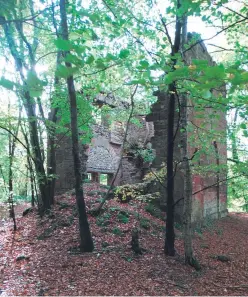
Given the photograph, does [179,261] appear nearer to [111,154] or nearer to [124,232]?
[124,232]

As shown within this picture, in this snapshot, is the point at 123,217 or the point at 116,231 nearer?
the point at 116,231

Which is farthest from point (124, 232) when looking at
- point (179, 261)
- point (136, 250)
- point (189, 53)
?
point (189, 53)

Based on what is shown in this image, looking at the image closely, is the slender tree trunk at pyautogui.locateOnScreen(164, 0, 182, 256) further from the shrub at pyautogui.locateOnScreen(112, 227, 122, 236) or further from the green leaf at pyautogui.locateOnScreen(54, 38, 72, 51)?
the green leaf at pyautogui.locateOnScreen(54, 38, 72, 51)

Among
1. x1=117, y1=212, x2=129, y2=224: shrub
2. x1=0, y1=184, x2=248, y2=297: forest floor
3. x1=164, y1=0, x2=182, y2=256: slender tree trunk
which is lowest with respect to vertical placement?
x1=0, y1=184, x2=248, y2=297: forest floor

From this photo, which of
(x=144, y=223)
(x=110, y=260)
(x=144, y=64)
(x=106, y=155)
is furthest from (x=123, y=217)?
(x=106, y=155)

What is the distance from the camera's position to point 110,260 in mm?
6004

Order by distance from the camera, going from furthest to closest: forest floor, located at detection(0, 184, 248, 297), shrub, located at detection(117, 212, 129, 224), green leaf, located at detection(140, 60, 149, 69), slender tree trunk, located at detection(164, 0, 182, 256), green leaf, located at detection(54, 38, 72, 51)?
shrub, located at detection(117, 212, 129, 224) → slender tree trunk, located at detection(164, 0, 182, 256) → forest floor, located at detection(0, 184, 248, 297) → green leaf, located at detection(140, 60, 149, 69) → green leaf, located at detection(54, 38, 72, 51)

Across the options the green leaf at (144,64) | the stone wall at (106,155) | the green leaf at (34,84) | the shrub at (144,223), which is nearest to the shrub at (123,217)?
the shrub at (144,223)

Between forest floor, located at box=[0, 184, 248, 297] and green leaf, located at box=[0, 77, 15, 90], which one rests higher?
green leaf, located at box=[0, 77, 15, 90]

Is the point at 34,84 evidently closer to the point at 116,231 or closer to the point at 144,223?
the point at 116,231

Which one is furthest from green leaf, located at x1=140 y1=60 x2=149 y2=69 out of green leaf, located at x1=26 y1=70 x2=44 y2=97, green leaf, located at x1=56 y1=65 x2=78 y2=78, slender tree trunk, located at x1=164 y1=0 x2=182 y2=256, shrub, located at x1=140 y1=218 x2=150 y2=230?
shrub, located at x1=140 y1=218 x2=150 y2=230

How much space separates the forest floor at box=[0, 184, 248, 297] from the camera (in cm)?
484

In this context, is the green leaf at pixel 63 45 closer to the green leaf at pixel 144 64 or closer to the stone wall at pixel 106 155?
the green leaf at pixel 144 64

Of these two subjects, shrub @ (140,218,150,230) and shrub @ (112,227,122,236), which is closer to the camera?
shrub @ (112,227,122,236)
